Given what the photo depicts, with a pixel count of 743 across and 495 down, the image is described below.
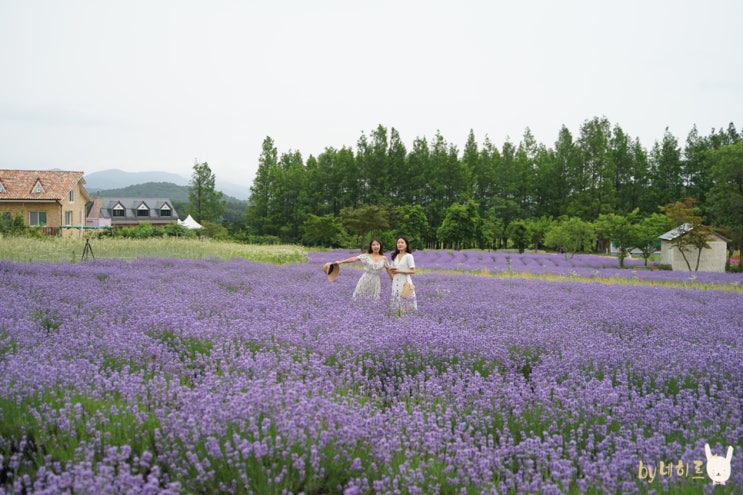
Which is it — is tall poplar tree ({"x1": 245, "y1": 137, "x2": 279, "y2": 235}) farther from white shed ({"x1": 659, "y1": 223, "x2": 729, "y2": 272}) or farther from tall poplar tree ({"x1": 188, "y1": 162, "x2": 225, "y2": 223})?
white shed ({"x1": 659, "y1": 223, "x2": 729, "y2": 272})

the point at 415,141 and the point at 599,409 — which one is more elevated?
the point at 415,141

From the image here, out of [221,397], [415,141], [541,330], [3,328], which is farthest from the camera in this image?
[415,141]

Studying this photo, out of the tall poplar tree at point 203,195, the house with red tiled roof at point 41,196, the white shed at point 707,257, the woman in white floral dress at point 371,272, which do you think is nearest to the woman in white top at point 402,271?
the woman in white floral dress at point 371,272

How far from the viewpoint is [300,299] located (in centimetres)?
743

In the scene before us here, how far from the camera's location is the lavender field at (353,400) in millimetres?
2529

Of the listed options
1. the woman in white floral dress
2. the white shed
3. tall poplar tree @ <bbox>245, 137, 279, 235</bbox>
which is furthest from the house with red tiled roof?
the white shed

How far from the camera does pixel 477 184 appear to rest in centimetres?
4903

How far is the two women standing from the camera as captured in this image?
7.27m

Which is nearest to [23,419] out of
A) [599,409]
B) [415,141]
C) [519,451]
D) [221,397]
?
[221,397]

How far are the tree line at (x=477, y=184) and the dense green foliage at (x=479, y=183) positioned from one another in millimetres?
93

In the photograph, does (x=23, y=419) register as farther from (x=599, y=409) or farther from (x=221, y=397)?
(x=599, y=409)

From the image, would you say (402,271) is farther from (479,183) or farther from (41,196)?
(479,183)

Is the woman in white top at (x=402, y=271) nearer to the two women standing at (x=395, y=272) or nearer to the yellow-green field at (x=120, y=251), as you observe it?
the two women standing at (x=395, y=272)

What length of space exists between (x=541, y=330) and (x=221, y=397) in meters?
3.62
